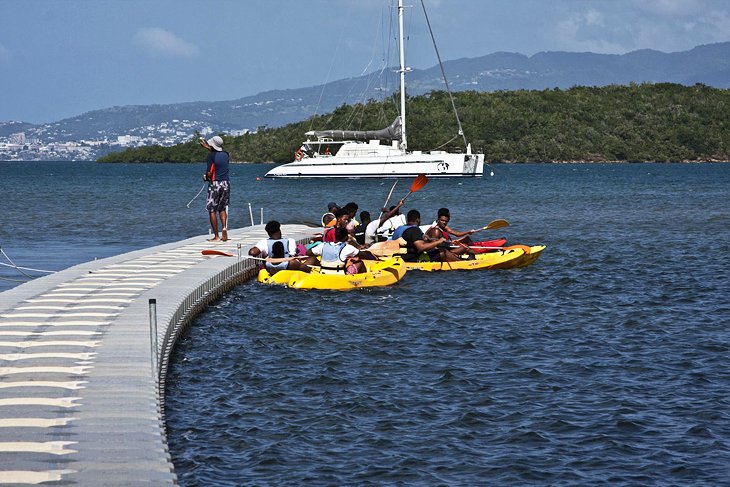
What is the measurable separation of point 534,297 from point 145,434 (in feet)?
53.6

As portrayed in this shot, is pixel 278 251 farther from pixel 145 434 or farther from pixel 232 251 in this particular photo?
pixel 145 434

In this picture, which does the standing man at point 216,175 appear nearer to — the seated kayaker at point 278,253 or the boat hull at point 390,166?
the seated kayaker at point 278,253

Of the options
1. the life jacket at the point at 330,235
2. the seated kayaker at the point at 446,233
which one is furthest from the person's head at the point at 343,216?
the seated kayaker at the point at 446,233

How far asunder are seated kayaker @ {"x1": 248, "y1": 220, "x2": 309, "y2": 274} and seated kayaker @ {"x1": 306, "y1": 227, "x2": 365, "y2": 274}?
15.9 inches

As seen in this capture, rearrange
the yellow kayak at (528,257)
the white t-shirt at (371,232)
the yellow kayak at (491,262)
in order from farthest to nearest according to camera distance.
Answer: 1. the yellow kayak at (528,257)
2. the white t-shirt at (371,232)
3. the yellow kayak at (491,262)

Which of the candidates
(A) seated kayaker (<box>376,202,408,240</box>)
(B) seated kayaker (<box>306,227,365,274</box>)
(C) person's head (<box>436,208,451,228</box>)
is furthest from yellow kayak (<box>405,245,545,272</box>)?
(B) seated kayaker (<box>306,227,365,274</box>)

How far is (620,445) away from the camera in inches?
563

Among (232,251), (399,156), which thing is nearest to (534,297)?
(232,251)

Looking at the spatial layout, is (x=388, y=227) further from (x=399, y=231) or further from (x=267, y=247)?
(x=267, y=247)

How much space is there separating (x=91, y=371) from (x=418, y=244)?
16333 mm

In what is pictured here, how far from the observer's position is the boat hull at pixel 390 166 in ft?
323

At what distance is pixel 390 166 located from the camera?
3848 inches

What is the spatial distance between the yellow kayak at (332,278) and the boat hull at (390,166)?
7034cm

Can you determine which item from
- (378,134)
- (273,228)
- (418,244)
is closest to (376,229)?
(418,244)
